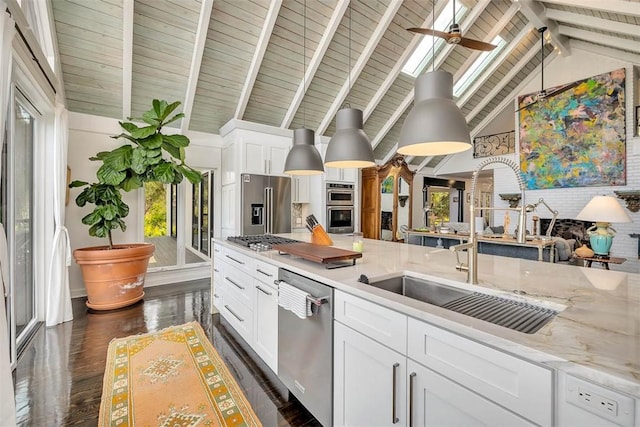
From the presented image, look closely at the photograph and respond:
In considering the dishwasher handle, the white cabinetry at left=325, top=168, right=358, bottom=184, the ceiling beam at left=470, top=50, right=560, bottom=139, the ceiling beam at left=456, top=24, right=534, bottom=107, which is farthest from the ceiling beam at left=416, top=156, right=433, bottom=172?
the dishwasher handle

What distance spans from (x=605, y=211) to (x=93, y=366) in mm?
5497

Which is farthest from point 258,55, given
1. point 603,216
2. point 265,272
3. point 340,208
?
point 603,216

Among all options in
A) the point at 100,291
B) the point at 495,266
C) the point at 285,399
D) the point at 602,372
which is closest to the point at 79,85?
the point at 100,291

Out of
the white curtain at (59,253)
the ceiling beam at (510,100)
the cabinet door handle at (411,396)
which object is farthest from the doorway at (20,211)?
the ceiling beam at (510,100)

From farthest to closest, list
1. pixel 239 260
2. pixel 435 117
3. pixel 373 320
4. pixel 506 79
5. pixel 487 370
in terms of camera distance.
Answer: pixel 506 79, pixel 239 260, pixel 435 117, pixel 373 320, pixel 487 370

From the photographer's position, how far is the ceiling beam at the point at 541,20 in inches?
188

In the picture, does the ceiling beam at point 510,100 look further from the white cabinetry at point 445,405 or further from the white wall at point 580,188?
the white cabinetry at point 445,405

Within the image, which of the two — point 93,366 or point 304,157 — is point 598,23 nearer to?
point 304,157

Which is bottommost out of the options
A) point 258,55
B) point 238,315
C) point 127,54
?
point 238,315

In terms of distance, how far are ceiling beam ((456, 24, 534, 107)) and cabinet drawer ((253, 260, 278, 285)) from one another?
6132 mm

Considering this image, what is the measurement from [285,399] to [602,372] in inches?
70.0

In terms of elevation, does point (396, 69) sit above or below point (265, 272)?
above

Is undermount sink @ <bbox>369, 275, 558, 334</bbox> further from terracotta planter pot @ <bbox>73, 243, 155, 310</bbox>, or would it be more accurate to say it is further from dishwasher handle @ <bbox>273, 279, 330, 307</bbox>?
terracotta planter pot @ <bbox>73, 243, 155, 310</bbox>

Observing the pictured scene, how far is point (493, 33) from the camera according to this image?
5211 millimetres
